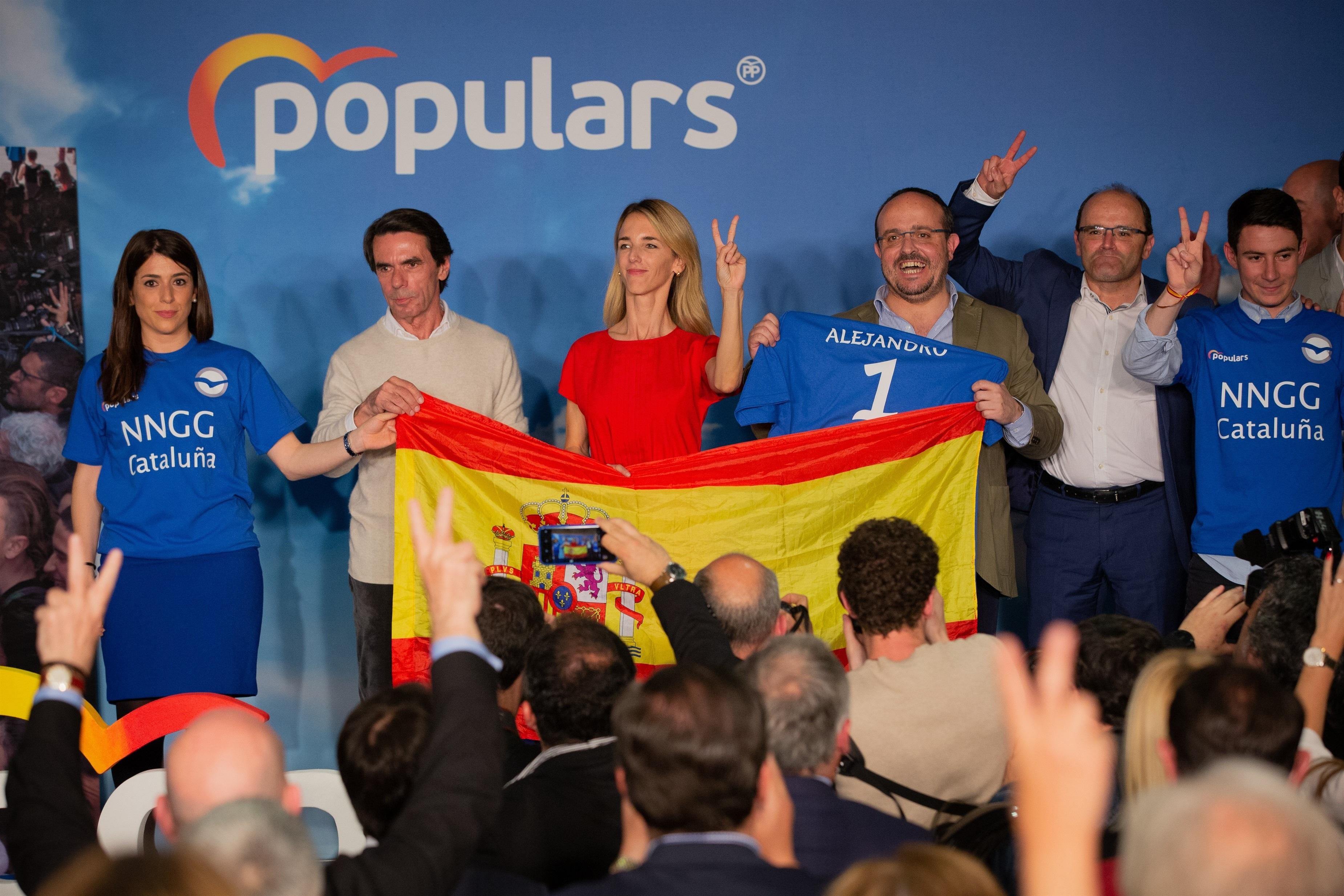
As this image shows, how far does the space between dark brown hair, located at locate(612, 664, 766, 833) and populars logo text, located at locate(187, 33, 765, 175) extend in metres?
3.88

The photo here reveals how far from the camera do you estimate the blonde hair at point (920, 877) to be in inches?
48.8

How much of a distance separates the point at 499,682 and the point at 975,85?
358 cm

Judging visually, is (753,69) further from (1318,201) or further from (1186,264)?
(1318,201)

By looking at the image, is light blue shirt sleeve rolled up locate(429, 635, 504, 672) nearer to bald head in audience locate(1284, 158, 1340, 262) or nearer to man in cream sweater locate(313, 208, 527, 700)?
man in cream sweater locate(313, 208, 527, 700)

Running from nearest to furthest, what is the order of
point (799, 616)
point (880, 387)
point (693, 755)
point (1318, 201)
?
1. point (693, 755)
2. point (799, 616)
3. point (880, 387)
4. point (1318, 201)

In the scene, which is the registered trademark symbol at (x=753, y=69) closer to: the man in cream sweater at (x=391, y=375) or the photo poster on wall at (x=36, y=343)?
the man in cream sweater at (x=391, y=375)

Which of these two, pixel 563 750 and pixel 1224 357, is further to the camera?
pixel 1224 357

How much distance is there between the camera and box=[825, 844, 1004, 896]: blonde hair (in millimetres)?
1238

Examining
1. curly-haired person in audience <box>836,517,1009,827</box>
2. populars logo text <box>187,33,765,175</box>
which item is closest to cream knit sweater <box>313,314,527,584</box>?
A: populars logo text <box>187,33,765,175</box>

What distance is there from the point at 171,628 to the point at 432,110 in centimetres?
258

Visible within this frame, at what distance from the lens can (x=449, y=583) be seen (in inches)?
71.4

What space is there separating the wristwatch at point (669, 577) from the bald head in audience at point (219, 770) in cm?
86

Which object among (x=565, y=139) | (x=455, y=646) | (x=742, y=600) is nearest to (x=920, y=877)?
(x=455, y=646)

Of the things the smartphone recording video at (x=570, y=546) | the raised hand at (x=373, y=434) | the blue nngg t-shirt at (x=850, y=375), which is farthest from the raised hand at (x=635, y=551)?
the blue nngg t-shirt at (x=850, y=375)
